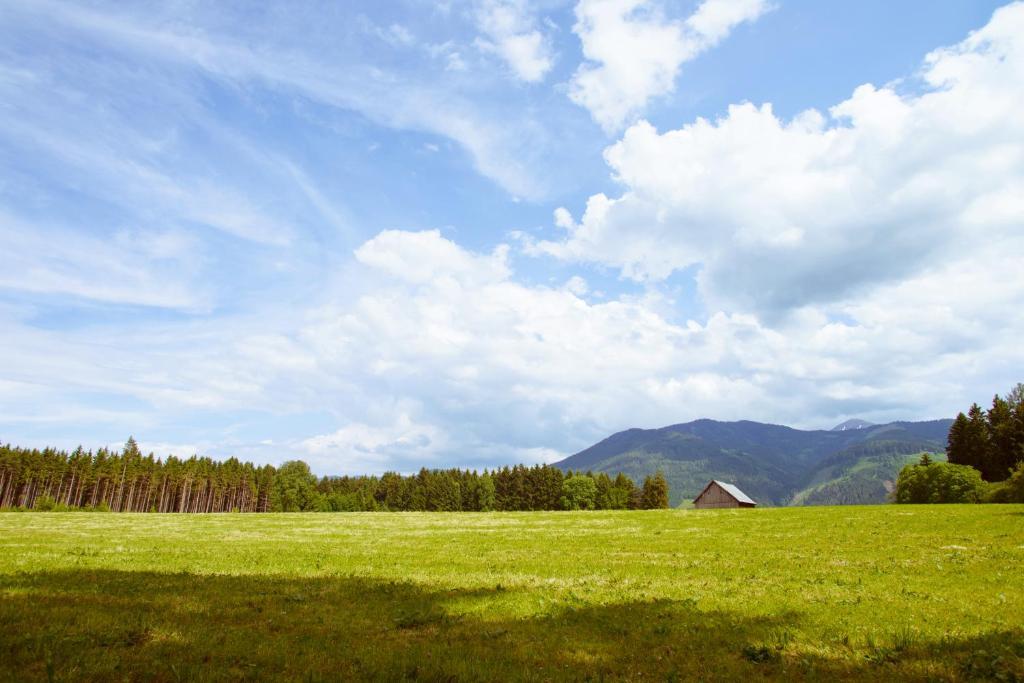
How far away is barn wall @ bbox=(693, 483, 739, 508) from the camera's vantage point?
112350 mm

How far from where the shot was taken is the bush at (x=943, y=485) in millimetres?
67312

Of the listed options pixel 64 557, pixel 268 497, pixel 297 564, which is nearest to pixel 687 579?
pixel 297 564

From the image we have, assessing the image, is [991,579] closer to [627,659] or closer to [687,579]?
[687,579]

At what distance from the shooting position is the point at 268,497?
178 meters

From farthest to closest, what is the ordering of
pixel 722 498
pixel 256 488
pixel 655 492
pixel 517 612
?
1. pixel 256 488
2. pixel 655 492
3. pixel 722 498
4. pixel 517 612

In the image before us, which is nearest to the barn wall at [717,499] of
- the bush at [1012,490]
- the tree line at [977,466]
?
the tree line at [977,466]

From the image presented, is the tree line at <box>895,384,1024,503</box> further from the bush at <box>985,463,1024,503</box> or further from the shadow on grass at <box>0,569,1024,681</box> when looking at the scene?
the shadow on grass at <box>0,569,1024,681</box>

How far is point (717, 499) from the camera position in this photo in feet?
375

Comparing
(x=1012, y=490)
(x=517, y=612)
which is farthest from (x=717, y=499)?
(x=517, y=612)

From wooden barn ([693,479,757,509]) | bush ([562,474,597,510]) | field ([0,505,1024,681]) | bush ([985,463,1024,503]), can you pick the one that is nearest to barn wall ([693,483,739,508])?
wooden barn ([693,479,757,509])

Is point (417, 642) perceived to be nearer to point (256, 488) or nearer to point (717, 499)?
point (717, 499)

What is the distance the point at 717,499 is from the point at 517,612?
367 feet

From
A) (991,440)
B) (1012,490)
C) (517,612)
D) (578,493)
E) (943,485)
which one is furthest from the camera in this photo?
(578,493)

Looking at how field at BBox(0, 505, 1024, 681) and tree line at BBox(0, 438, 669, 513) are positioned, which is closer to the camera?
field at BBox(0, 505, 1024, 681)
